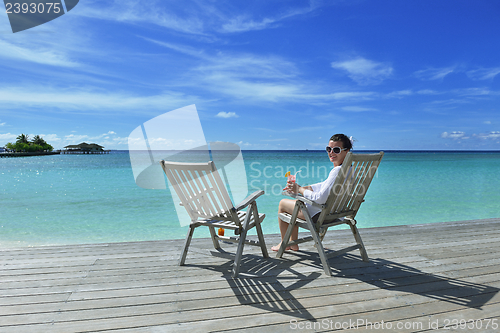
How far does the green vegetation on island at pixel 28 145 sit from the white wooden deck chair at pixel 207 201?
282 feet

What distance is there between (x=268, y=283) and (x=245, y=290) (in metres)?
0.23

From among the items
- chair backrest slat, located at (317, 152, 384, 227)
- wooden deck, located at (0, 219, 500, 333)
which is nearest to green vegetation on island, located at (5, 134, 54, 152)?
wooden deck, located at (0, 219, 500, 333)

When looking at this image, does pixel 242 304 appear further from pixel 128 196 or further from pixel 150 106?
pixel 150 106

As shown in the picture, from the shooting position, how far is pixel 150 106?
217 feet

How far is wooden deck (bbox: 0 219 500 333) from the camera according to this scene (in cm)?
184

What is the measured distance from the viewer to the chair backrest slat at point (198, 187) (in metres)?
2.53

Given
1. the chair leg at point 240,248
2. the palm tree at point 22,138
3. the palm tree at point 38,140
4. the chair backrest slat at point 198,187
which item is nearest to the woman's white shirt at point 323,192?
the chair leg at point 240,248

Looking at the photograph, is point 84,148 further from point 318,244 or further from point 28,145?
point 318,244

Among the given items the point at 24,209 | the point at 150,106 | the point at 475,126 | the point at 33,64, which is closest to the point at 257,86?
the point at 150,106

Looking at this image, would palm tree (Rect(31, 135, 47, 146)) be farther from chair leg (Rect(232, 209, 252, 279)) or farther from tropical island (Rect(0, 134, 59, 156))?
chair leg (Rect(232, 209, 252, 279))

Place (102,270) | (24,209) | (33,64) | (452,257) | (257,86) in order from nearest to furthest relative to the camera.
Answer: (102,270), (452,257), (24,209), (33,64), (257,86)

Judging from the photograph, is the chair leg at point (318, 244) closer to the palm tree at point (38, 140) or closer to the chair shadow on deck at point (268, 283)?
the chair shadow on deck at point (268, 283)

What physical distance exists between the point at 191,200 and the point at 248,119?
190 ft

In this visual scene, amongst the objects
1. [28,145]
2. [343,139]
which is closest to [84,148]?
[28,145]
